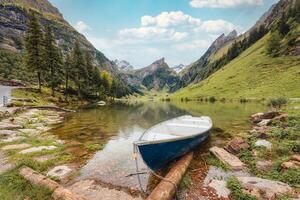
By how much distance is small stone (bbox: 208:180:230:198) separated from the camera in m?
8.32

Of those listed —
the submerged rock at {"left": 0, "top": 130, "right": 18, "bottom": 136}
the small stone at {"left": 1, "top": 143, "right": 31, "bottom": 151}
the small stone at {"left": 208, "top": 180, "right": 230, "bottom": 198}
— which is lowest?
the small stone at {"left": 208, "top": 180, "right": 230, "bottom": 198}

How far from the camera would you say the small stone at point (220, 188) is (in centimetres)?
832

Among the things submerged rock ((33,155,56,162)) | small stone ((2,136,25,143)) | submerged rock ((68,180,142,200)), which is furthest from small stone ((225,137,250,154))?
small stone ((2,136,25,143))

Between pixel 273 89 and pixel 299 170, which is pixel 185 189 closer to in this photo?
pixel 299 170

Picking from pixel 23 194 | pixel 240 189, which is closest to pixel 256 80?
pixel 240 189

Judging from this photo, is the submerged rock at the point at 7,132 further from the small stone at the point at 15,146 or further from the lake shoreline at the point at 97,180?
the small stone at the point at 15,146

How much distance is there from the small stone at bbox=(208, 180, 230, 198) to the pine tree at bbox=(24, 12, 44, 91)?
4926cm

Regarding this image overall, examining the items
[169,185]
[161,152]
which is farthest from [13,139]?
[169,185]

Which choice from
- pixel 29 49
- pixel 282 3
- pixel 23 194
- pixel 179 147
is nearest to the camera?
pixel 23 194

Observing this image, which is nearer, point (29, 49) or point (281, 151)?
point (281, 151)

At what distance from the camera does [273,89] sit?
215 feet

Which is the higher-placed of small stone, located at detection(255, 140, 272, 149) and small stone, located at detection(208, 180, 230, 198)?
small stone, located at detection(255, 140, 272, 149)

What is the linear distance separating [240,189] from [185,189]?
7.59 feet

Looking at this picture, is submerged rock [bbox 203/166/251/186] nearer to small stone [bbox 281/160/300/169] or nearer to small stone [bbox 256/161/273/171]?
small stone [bbox 256/161/273/171]
